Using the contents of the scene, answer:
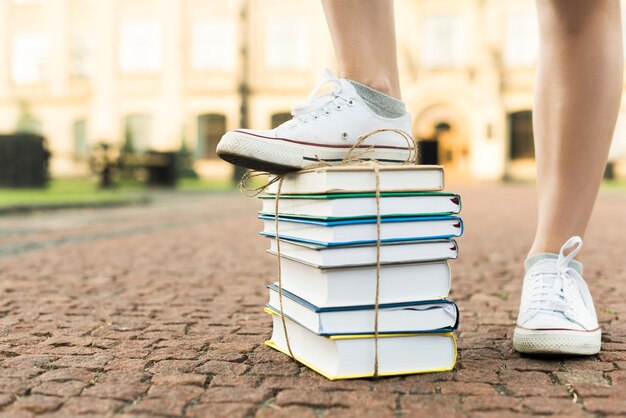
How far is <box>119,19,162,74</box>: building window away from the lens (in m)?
24.2

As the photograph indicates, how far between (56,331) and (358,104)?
1.02 meters

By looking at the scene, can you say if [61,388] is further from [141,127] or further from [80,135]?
[80,135]

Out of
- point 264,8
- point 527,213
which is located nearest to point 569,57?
point 527,213

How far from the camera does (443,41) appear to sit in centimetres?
2364

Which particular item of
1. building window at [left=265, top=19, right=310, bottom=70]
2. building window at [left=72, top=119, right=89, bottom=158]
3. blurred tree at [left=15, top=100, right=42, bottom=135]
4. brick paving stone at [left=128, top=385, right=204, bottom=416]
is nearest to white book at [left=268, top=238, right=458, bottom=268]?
brick paving stone at [left=128, top=385, right=204, bottom=416]

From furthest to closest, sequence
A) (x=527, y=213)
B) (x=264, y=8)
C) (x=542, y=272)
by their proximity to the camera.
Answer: (x=264, y=8)
(x=527, y=213)
(x=542, y=272)

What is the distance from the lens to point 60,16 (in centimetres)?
2477

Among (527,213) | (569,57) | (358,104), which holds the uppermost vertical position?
(569,57)

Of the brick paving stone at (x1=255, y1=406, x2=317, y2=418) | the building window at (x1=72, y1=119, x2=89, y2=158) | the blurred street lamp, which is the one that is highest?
the blurred street lamp

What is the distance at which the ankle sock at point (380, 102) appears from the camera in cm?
170

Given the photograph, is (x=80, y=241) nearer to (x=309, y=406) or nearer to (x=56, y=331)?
(x=56, y=331)

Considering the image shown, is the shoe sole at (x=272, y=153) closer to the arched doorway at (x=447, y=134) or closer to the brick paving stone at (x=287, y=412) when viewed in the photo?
the brick paving stone at (x=287, y=412)

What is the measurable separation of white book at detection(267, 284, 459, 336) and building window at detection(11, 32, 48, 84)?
84.8 feet

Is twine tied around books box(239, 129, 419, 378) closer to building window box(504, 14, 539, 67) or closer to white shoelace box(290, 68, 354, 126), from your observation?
white shoelace box(290, 68, 354, 126)
